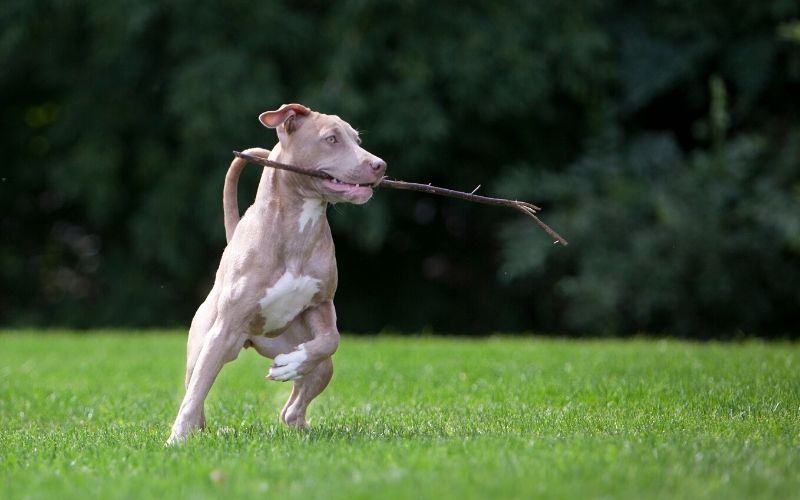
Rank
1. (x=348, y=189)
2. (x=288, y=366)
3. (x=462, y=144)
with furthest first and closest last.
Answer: (x=462, y=144) → (x=348, y=189) → (x=288, y=366)

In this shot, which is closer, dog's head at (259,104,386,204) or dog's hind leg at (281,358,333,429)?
dog's head at (259,104,386,204)

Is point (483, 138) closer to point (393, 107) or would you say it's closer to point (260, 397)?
point (393, 107)

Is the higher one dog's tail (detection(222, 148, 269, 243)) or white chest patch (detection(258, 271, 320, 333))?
dog's tail (detection(222, 148, 269, 243))

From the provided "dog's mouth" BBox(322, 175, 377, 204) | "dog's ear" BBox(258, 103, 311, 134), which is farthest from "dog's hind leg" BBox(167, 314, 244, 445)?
"dog's ear" BBox(258, 103, 311, 134)

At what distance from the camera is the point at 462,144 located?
54.4 ft

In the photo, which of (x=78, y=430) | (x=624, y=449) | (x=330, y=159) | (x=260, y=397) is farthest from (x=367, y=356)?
(x=624, y=449)

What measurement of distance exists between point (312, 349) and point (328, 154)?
3.23ft

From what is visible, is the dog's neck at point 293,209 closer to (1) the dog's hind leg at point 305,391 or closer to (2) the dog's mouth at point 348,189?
(2) the dog's mouth at point 348,189

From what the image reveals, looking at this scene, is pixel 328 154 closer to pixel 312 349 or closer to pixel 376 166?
pixel 376 166

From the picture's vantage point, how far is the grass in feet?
14.9

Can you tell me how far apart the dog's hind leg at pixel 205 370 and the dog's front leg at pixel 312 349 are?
26 cm

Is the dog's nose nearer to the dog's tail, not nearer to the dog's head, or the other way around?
the dog's head

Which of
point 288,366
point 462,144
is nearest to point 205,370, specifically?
point 288,366

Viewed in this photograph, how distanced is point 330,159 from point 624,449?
206 centimetres
